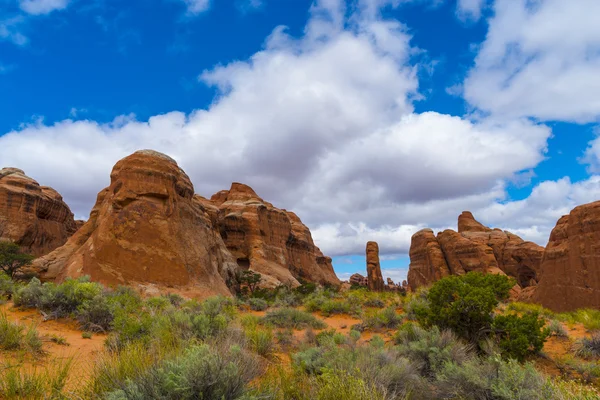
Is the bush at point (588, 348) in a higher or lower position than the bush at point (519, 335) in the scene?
lower

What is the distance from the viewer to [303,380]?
4676 mm

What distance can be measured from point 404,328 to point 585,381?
12.9 ft

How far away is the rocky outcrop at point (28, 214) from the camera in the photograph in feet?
120

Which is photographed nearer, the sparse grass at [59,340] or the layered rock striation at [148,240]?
the sparse grass at [59,340]

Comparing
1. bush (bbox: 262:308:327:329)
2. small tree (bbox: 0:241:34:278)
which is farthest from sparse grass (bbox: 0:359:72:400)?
small tree (bbox: 0:241:34:278)

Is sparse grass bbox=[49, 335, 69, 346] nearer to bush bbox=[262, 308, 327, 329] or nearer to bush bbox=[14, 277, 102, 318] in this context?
bush bbox=[14, 277, 102, 318]

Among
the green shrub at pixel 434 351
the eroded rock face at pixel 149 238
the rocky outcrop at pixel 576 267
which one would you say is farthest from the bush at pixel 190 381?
the rocky outcrop at pixel 576 267

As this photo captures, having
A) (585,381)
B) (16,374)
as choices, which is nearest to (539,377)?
(585,381)

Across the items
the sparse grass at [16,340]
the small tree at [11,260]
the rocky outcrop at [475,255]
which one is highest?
the rocky outcrop at [475,255]

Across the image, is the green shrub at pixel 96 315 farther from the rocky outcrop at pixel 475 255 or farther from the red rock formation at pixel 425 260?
the red rock formation at pixel 425 260

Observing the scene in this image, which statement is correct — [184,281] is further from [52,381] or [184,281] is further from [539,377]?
[539,377]

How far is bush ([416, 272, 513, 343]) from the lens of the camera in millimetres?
8141

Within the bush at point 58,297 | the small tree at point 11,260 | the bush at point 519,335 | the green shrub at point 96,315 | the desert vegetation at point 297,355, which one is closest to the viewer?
the desert vegetation at point 297,355

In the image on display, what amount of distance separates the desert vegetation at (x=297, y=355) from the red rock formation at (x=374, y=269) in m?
58.3
